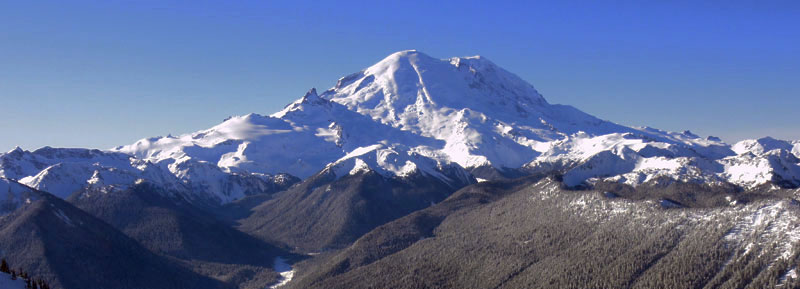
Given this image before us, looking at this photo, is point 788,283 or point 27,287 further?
point 788,283

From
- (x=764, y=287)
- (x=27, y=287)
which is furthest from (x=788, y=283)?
(x=27, y=287)

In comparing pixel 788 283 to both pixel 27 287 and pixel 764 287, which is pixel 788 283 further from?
pixel 27 287

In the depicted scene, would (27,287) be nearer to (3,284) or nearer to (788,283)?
(3,284)

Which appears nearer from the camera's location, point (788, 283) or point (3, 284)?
point (3, 284)

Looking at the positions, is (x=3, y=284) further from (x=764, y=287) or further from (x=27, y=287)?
(x=764, y=287)

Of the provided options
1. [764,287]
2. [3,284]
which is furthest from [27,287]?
[764,287]
